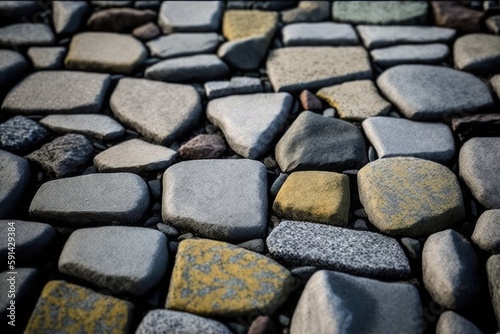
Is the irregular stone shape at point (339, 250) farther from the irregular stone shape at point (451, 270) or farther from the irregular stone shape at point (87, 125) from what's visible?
the irregular stone shape at point (87, 125)

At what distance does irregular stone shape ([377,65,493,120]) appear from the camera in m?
1.35

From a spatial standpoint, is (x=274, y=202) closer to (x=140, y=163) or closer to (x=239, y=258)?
(x=239, y=258)

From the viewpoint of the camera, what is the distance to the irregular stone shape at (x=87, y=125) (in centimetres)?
132

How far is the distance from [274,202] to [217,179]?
0.60ft

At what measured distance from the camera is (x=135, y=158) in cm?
121

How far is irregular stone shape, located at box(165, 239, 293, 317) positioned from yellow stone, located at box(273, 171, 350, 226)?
7.2 inches

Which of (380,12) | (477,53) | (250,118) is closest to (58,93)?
(250,118)

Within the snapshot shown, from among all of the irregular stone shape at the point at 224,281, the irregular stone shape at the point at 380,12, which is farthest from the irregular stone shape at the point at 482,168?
the irregular stone shape at the point at 380,12

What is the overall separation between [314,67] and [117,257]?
108cm

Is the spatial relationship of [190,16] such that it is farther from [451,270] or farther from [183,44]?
[451,270]

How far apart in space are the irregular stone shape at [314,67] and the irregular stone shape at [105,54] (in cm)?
58

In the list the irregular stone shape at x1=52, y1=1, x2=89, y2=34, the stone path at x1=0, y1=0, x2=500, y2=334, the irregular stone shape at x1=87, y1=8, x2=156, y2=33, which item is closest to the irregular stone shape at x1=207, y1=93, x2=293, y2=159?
the stone path at x1=0, y1=0, x2=500, y2=334

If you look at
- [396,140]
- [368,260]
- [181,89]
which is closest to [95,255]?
[368,260]

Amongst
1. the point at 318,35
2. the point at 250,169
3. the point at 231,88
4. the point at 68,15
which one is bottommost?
the point at 250,169
